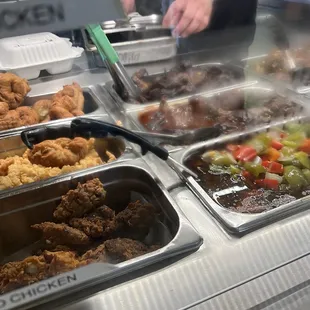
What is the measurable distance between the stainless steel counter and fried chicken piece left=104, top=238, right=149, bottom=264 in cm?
9

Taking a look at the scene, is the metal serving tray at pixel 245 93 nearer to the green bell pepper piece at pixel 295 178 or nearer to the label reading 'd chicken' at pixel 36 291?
the green bell pepper piece at pixel 295 178

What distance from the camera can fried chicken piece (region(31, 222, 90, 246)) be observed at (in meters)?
1.23

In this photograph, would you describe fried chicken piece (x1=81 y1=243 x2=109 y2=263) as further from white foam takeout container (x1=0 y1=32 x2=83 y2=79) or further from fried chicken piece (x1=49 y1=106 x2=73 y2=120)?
white foam takeout container (x1=0 y1=32 x2=83 y2=79)

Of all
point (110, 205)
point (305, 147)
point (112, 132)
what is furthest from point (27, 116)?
point (305, 147)

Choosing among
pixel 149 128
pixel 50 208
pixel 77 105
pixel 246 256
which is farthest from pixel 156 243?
pixel 77 105

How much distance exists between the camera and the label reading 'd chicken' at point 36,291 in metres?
0.89

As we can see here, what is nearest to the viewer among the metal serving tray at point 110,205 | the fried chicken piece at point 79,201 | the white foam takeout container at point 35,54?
the metal serving tray at point 110,205

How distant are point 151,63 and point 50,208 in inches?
53.2

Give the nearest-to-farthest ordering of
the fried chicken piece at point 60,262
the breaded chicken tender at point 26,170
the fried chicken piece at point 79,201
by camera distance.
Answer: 1. the fried chicken piece at point 60,262
2. the fried chicken piece at point 79,201
3. the breaded chicken tender at point 26,170

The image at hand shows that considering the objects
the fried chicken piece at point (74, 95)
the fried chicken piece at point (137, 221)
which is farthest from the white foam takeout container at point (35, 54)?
the fried chicken piece at point (137, 221)

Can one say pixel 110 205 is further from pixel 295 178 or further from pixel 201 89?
pixel 201 89

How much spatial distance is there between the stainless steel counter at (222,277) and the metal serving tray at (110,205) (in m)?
0.03

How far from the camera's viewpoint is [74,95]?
6.70 feet

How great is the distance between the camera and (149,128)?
1.84 m
